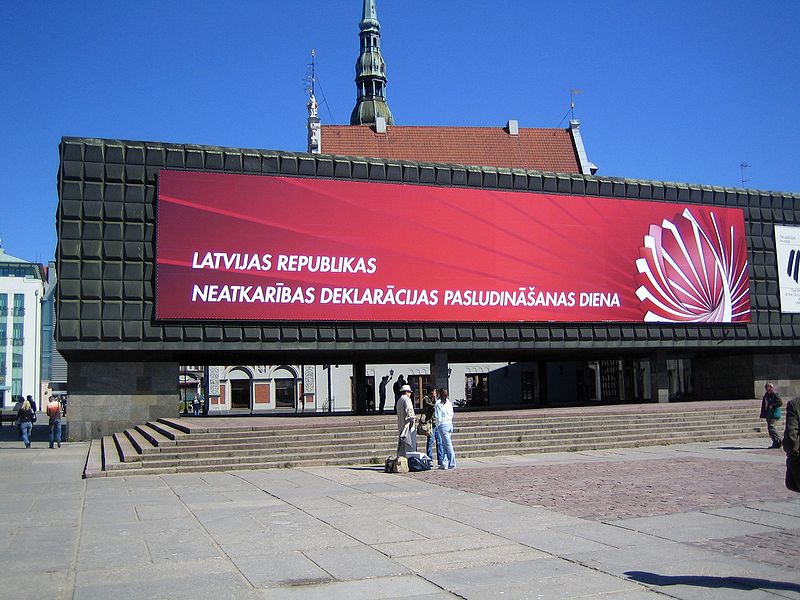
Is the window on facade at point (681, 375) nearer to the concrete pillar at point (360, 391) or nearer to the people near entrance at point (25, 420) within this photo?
the concrete pillar at point (360, 391)

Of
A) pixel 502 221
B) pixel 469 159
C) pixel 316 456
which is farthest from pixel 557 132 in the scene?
pixel 316 456

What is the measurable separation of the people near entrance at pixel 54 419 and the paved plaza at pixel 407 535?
7695 millimetres

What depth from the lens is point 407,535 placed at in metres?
10.7

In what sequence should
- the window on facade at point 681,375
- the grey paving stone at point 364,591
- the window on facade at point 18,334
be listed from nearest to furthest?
the grey paving stone at point 364,591, the window on facade at point 681,375, the window on facade at point 18,334

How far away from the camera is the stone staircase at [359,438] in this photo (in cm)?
1995

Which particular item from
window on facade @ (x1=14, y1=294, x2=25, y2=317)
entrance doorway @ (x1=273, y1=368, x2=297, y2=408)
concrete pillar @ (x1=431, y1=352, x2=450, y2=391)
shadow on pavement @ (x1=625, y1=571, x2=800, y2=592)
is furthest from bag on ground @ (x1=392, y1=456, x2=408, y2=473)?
window on facade @ (x1=14, y1=294, x2=25, y2=317)

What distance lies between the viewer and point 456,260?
106 ft

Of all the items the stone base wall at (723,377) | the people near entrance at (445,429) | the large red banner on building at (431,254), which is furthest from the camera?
the stone base wall at (723,377)

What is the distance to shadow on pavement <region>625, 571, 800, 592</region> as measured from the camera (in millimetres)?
7897

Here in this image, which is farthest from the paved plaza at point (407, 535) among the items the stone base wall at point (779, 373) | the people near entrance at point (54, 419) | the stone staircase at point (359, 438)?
the stone base wall at point (779, 373)

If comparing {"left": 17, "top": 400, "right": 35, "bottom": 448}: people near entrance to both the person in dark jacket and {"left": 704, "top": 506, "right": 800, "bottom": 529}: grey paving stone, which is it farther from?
{"left": 704, "top": 506, "right": 800, "bottom": 529}: grey paving stone

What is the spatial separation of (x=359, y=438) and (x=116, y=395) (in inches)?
417

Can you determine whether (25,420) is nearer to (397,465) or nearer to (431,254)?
(397,465)

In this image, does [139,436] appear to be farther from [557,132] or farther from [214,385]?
[557,132]
